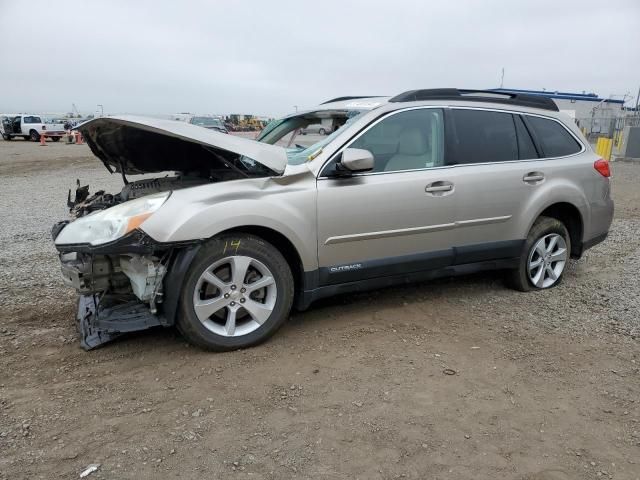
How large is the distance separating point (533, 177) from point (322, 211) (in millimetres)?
2058

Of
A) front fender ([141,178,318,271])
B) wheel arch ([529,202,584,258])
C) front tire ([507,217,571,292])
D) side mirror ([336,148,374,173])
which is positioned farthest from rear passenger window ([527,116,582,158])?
front fender ([141,178,318,271])

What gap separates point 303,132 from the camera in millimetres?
4910

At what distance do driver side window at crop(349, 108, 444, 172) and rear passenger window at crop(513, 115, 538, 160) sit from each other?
85 centimetres

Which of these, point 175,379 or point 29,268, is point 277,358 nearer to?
point 175,379

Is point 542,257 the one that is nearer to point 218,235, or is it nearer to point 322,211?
point 322,211

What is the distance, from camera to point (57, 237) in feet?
11.5

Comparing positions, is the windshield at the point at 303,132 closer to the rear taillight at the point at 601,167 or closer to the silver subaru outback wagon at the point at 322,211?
the silver subaru outback wagon at the point at 322,211

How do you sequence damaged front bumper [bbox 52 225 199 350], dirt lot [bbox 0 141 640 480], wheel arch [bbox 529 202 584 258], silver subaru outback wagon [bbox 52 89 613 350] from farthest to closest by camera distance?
wheel arch [bbox 529 202 584 258] < silver subaru outback wagon [bbox 52 89 613 350] < damaged front bumper [bbox 52 225 199 350] < dirt lot [bbox 0 141 640 480]

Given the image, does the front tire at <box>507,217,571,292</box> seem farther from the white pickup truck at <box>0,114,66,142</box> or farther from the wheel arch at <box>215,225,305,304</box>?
the white pickup truck at <box>0,114,66,142</box>

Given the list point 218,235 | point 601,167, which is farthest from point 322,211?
point 601,167

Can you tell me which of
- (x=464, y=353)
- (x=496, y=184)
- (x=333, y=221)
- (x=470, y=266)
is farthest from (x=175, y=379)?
(x=496, y=184)

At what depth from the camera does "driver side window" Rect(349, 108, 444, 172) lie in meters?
4.02

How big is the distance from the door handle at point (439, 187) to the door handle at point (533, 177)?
32.3 inches

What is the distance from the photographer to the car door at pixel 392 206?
3.78m
